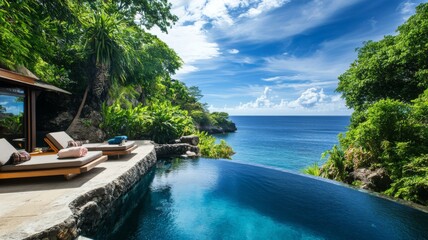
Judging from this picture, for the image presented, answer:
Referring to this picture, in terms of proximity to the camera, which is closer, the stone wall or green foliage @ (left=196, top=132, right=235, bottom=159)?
the stone wall

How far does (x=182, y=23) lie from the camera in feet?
66.4

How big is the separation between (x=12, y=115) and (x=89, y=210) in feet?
17.4

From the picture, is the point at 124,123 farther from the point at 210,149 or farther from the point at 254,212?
the point at 254,212

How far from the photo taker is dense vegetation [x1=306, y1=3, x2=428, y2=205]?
667 cm

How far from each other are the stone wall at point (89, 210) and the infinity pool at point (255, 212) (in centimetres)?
30

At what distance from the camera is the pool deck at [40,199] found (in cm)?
254

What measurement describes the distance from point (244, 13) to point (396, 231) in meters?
16.6

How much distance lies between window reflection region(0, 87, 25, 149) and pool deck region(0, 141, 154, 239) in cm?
293

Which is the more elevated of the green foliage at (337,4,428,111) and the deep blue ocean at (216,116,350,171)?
the green foliage at (337,4,428,111)

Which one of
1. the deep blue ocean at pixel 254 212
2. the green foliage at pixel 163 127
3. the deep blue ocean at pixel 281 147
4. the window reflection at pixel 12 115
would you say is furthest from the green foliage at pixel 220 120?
the window reflection at pixel 12 115

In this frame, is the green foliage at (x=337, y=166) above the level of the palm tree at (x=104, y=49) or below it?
below

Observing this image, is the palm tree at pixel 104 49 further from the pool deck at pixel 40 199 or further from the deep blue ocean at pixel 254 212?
the pool deck at pixel 40 199

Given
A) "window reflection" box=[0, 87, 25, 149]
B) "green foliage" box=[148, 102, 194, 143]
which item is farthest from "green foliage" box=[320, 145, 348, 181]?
"window reflection" box=[0, 87, 25, 149]

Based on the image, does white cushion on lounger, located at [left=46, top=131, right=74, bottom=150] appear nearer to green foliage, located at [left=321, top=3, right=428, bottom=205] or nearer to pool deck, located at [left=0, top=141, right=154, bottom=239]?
pool deck, located at [left=0, top=141, right=154, bottom=239]
